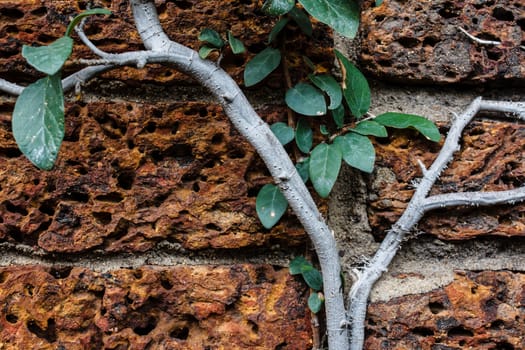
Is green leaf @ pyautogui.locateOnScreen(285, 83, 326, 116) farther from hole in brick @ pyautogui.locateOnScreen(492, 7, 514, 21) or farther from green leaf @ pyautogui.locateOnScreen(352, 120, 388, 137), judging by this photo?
hole in brick @ pyautogui.locateOnScreen(492, 7, 514, 21)

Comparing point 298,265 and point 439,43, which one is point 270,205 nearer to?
point 298,265

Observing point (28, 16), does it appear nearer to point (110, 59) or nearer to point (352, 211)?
point (110, 59)

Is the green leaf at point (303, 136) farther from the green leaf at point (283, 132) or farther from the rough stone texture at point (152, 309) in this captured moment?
the rough stone texture at point (152, 309)

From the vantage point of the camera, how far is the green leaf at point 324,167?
445 mm

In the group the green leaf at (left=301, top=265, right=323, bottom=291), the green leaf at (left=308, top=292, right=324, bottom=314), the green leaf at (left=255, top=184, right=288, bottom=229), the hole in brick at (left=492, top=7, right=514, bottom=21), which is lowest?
the green leaf at (left=308, top=292, right=324, bottom=314)

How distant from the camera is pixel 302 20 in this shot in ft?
1.53

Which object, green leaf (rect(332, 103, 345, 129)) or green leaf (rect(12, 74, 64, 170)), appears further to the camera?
green leaf (rect(332, 103, 345, 129))

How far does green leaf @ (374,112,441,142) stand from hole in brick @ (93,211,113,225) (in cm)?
25

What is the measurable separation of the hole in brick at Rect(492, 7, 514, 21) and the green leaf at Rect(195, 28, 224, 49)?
0.26m

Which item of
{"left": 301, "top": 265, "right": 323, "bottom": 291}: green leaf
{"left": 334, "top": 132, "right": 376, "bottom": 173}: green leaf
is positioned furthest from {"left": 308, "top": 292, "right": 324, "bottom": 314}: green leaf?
{"left": 334, "top": 132, "right": 376, "bottom": 173}: green leaf

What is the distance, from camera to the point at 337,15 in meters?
0.42

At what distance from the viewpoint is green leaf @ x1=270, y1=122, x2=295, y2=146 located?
0.47m

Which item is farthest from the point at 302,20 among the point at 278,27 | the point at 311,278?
the point at 311,278

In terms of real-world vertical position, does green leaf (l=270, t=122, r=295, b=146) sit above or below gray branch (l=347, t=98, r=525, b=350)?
above
